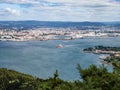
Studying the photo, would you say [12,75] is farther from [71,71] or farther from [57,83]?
[57,83]

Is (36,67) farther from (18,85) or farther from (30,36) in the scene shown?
(30,36)

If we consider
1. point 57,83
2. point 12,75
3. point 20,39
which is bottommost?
point 20,39

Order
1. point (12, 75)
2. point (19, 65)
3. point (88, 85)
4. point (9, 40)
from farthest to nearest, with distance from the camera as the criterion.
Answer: point (9, 40) → point (19, 65) → point (12, 75) → point (88, 85)

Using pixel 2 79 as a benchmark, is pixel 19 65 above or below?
below

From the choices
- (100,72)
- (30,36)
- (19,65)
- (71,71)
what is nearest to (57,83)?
(100,72)

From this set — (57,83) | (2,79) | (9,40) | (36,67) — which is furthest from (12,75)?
(9,40)

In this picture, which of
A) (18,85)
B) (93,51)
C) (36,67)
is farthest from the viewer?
(93,51)

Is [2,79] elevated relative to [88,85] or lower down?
lower down

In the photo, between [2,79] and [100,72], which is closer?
[100,72]

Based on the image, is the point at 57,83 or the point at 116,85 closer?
the point at 116,85
